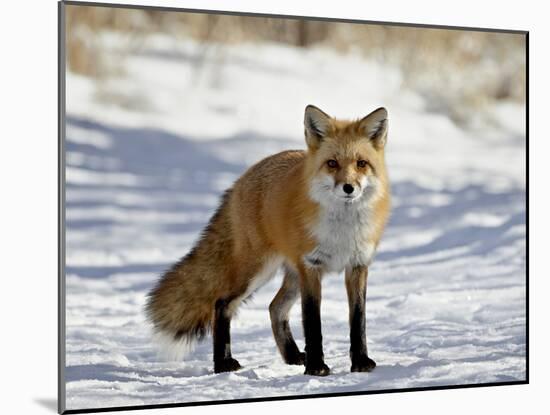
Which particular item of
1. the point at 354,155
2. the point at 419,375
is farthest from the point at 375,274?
the point at 354,155

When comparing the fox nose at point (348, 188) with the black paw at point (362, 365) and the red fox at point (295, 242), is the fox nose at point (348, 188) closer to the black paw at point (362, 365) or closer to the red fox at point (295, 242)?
the red fox at point (295, 242)

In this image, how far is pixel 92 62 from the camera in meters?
5.40

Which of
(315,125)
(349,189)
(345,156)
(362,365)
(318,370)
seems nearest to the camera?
(349,189)

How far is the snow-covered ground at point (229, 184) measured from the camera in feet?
17.8

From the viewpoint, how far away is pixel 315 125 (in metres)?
5.52

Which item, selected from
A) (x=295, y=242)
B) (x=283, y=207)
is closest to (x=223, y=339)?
(x=295, y=242)

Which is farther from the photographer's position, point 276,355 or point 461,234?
point 461,234

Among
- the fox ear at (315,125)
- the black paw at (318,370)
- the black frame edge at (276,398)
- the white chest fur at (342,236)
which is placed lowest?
the black frame edge at (276,398)

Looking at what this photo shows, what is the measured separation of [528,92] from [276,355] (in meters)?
2.37

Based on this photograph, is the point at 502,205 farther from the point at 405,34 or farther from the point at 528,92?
the point at 405,34

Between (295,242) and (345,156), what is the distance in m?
0.55

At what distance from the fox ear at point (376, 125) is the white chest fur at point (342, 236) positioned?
38 centimetres

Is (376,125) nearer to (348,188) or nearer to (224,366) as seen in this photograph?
(348,188)

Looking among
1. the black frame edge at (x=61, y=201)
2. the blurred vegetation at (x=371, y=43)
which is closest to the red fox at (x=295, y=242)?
the black frame edge at (x=61, y=201)
